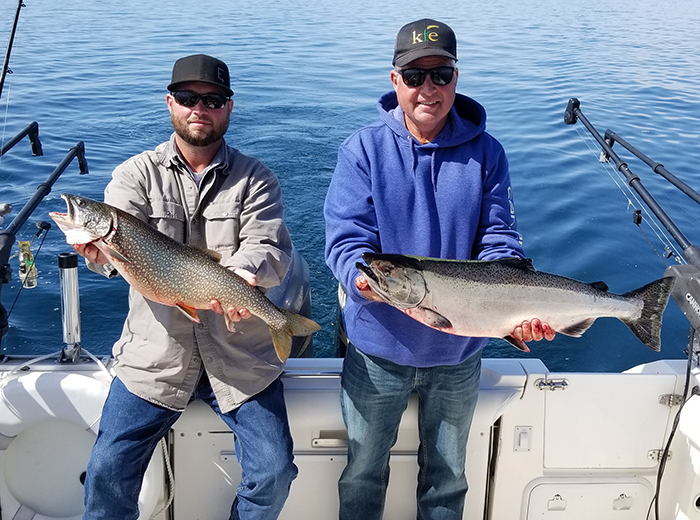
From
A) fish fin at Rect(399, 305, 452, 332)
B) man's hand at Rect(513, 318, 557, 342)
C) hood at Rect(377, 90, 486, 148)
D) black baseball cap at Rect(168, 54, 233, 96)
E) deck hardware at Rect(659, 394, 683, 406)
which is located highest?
black baseball cap at Rect(168, 54, 233, 96)

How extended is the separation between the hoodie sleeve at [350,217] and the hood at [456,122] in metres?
0.22

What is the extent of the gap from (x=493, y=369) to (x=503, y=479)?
1.96 ft

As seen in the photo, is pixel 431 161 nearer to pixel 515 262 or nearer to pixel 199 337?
pixel 515 262

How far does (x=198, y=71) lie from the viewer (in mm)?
3123

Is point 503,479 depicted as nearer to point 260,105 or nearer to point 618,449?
point 618,449

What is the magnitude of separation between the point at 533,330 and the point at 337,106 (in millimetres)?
10547

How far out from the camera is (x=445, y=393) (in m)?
3.10

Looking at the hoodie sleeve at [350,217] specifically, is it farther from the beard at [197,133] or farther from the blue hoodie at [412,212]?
the beard at [197,133]

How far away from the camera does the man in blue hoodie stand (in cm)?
294

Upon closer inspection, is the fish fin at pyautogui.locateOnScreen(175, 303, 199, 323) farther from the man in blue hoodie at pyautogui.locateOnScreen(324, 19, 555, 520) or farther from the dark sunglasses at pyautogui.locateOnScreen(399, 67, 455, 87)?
the dark sunglasses at pyautogui.locateOnScreen(399, 67, 455, 87)

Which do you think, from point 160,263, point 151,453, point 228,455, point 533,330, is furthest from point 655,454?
point 160,263

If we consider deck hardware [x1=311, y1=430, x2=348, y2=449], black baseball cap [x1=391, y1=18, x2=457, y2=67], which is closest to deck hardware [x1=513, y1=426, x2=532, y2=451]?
deck hardware [x1=311, y1=430, x2=348, y2=449]

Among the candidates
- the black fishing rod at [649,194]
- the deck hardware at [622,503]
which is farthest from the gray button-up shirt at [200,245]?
the black fishing rod at [649,194]

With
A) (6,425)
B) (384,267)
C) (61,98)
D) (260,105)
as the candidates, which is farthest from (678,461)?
(61,98)
